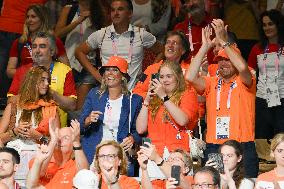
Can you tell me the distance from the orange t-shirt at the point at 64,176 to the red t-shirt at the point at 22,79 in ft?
4.73

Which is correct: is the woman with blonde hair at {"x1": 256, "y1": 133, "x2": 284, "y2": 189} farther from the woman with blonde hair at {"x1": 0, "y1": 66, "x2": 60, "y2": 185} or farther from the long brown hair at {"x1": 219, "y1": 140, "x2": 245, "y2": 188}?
the woman with blonde hair at {"x1": 0, "y1": 66, "x2": 60, "y2": 185}

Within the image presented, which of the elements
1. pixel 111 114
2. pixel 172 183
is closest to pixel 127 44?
pixel 111 114

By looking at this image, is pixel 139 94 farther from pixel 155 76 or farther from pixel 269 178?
pixel 269 178

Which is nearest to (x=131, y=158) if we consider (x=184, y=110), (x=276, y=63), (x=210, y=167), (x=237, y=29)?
(x=184, y=110)

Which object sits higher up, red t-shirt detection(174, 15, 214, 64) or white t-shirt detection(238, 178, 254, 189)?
red t-shirt detection(174, 15, 214, 64)

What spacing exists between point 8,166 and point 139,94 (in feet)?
7.05

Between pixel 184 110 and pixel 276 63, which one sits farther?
pixel 276 63

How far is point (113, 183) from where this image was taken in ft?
36.3

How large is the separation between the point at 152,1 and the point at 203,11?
0.70 metres

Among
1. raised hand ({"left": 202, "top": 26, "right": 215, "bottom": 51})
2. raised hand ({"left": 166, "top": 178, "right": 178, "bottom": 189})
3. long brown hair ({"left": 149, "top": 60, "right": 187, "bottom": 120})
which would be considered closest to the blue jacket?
long brown hair ({"left": 149, "top": 60, "right": 187, "bottom": 120})

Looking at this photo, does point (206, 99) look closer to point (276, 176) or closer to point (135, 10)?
point (276, 176)

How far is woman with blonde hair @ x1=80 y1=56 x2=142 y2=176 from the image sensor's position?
12.7m

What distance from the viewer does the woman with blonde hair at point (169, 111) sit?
1230 cm

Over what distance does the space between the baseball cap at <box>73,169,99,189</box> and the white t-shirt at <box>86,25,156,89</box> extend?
318 centimetres
